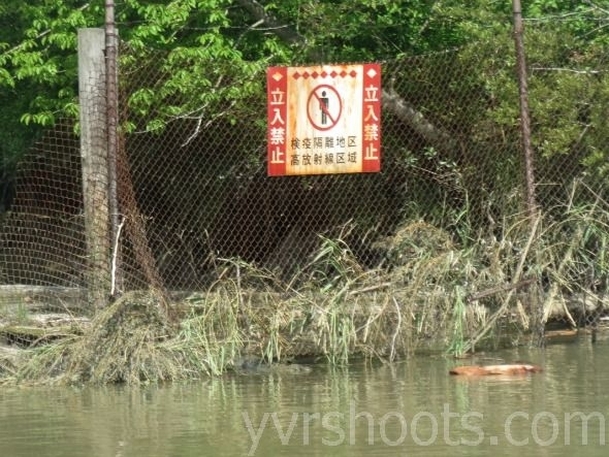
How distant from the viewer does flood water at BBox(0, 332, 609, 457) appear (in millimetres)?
6914

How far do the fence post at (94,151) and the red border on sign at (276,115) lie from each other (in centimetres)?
131

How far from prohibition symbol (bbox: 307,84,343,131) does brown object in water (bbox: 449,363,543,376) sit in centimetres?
225

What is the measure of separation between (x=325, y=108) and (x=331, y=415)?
3.20 m

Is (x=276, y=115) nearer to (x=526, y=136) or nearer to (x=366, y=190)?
(x=366, y=190)

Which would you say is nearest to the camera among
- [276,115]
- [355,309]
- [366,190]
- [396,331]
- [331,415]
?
[331,415]

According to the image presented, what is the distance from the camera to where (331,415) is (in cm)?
778

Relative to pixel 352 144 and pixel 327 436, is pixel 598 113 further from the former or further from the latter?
pixel 327 436

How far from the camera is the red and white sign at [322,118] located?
33.2 feet

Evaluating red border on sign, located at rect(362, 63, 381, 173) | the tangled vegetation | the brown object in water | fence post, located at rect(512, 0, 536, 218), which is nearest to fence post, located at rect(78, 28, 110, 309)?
the tangled vegetation

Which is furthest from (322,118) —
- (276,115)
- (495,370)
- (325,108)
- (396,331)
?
(495,370)

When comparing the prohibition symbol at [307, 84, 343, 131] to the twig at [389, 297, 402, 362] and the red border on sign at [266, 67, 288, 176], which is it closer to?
the red border on sign at [266, 67, 288, 176]

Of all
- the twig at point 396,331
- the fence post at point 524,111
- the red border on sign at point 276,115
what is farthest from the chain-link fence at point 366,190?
the red border on sign at point 276,115

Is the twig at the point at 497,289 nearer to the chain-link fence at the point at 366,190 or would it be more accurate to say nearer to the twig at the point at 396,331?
the chain-link fence at the point at 366,190

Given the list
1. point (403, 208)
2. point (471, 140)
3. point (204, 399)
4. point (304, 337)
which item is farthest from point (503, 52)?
point (204, 399)
